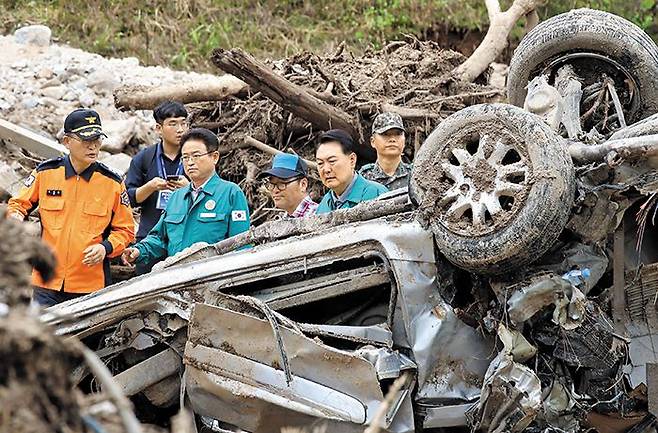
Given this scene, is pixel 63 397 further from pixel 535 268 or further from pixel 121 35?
pixel 121 35

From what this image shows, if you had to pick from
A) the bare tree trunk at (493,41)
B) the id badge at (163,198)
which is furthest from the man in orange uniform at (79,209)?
the bare tree trunk at (493,41)

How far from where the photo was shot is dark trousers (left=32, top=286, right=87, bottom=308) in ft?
20.0

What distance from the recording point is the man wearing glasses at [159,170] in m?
6.92

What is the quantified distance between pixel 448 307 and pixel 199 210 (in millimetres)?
1893

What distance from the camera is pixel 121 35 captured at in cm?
1331

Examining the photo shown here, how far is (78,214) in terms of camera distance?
6.31m

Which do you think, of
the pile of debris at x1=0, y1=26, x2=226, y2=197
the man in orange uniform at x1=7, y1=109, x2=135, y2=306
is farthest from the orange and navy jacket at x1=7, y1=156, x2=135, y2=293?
the pile of debris at x1=0, y1=26, x2=226, y2=197

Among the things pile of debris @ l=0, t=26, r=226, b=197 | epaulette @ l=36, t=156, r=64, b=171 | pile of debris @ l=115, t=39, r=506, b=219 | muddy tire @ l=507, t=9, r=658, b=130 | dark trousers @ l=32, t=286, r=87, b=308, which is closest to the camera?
muddy tire @ l=507, t=9, r=658, b=130

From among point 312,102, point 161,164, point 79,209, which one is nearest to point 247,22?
point 312,102

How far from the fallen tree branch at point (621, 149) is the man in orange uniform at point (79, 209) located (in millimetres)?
2708

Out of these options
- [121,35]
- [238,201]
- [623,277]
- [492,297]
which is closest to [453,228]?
[492,297]

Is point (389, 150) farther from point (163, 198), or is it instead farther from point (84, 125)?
point (84, 125)

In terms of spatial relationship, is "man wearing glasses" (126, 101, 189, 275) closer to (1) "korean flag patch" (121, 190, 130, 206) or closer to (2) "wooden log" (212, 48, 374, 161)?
(1) "korean flag patch" (121, 190, 130, 206)

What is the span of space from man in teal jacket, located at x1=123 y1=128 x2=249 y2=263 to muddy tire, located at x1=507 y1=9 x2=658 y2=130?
1703mm
